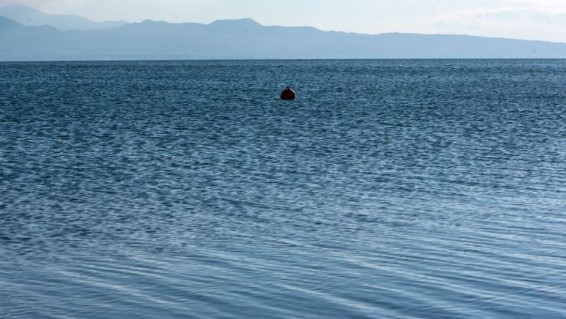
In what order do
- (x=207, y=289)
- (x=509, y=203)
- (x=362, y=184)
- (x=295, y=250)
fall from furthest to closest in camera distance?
(x=362, y=184), (x=509, y=203), (x=295, y=250), (x=207, y=289)

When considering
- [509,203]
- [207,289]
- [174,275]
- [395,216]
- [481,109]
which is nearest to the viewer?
→ [207,289]

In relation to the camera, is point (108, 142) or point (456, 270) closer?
point (456, 270)

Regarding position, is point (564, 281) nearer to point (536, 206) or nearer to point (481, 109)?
point (536, 206)

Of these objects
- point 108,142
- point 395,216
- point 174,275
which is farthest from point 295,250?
point 108,142

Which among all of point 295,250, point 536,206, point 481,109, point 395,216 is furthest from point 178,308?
point 481,109

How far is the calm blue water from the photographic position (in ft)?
58.6

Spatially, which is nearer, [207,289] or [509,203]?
[207,289]

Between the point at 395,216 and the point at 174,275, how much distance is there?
8581 mm

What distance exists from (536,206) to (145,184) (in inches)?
514

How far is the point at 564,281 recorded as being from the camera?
18938 mm

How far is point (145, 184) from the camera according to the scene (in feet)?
110

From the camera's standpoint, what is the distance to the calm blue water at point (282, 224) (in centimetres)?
1786

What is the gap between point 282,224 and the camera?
25.5 m

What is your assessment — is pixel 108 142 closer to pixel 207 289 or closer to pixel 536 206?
pixel 536 206
